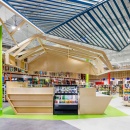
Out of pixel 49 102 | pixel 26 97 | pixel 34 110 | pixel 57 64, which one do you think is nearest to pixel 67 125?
pixel 49 102

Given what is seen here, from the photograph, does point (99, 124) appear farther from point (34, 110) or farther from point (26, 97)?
point (26, 97)

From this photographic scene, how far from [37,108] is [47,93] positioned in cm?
88

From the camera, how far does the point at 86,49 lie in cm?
852

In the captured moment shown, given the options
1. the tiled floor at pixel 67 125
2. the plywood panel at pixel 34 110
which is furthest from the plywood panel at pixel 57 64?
the tiled floor at pixel 67 125

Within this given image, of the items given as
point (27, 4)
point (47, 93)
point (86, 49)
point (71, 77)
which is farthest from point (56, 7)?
point (71, 77)

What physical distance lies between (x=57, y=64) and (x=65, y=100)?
2.63 m

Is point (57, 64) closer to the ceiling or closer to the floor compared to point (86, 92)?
closer to the ceiling

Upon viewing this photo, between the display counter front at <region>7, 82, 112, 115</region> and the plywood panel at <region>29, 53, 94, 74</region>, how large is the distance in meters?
2.33

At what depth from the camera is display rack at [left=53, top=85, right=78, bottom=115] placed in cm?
833

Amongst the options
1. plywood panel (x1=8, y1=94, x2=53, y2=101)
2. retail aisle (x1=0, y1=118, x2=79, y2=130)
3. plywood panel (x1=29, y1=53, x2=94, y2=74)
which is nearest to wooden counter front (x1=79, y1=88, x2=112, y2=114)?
plywood panel (x1=8, y1=94, x2=53, y2=101)

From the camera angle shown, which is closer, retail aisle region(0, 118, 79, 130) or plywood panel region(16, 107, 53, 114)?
retail aisle region(0, 118, 79, 130)

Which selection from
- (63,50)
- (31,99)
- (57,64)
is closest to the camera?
(31,99)

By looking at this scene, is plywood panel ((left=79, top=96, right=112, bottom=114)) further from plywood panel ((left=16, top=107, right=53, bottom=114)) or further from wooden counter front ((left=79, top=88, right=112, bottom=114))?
plywood panel ((left=16, top=107, right=53, bottom=114))

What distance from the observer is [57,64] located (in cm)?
1052
